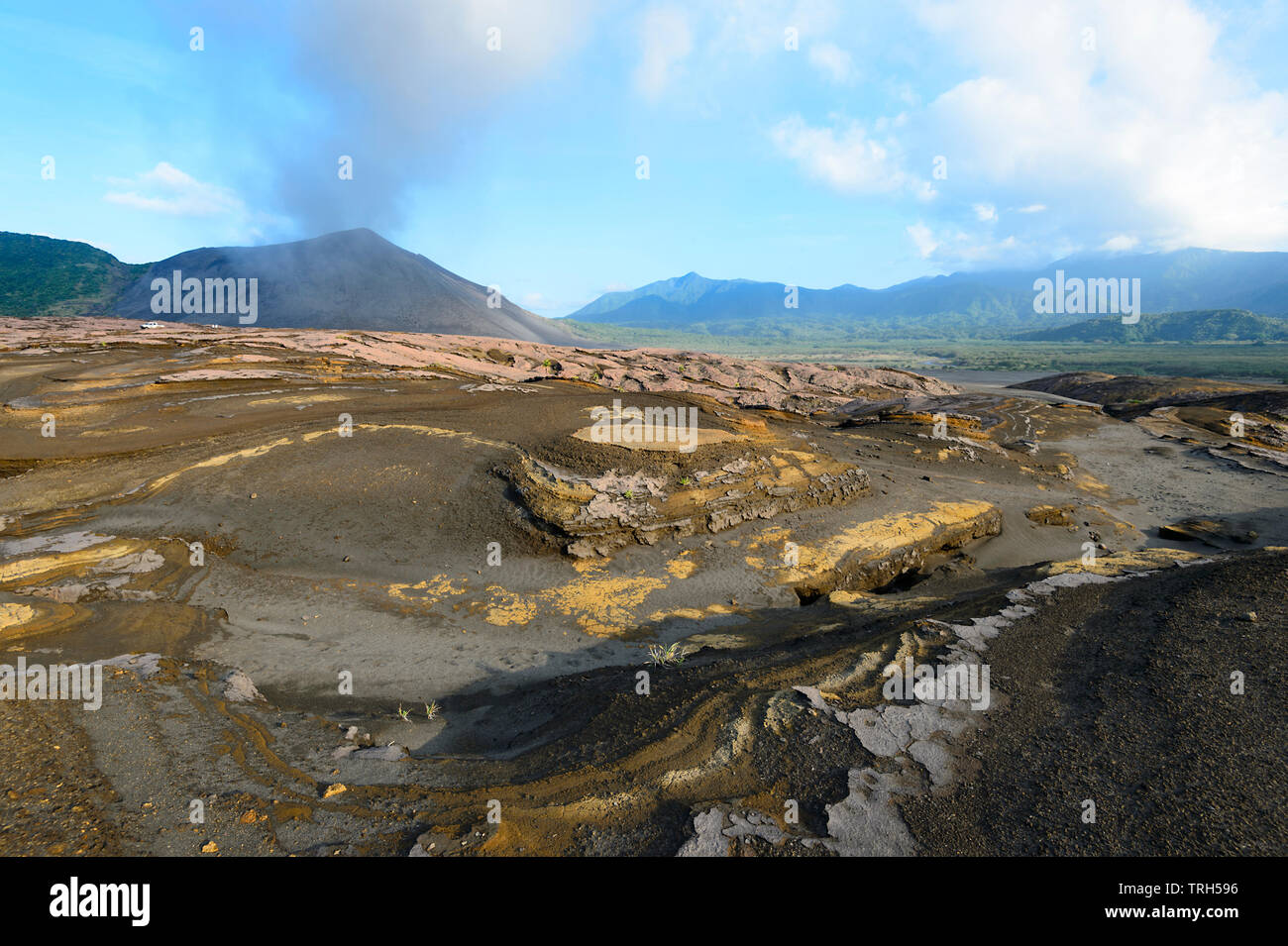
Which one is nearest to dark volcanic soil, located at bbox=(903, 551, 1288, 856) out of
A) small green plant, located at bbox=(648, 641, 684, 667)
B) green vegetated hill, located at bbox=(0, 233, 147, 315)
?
small green plant, located at bbox=(648, 641, 684, 667)

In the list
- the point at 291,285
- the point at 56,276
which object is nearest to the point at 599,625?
the point at 291,285

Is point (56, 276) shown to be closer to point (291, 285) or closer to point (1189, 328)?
point (291, 285)

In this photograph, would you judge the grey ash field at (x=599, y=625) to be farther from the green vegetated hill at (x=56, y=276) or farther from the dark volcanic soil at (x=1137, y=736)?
the green vegetated hill at (x=56, y=276)

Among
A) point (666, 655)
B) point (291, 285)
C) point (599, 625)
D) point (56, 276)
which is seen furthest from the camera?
point (56, 276)

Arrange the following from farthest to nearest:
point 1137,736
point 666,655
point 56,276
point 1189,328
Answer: point 1189,328
point 56,276
point 666,655
point 1137,736

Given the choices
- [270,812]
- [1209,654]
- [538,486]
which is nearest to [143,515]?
[538,486]
